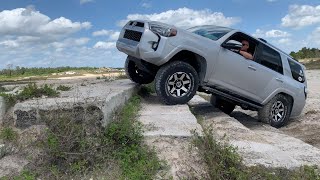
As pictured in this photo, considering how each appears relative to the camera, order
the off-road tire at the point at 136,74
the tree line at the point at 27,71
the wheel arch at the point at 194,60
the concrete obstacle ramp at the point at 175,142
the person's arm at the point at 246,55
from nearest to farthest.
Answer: the concrete obstacle ramp at the point at 175,142 < the wheel arch at the point at 194,60 < the person's arm at the point at 246,55 < the off-road tire at the point at 136,74 < the tree line at the point at 27,71

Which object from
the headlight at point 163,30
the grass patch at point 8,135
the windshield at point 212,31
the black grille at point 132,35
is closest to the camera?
the grass patch at point 8,135

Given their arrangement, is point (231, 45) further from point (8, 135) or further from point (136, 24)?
point (8, 135)

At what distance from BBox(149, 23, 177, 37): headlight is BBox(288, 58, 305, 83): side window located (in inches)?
144

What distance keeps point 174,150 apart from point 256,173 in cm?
114

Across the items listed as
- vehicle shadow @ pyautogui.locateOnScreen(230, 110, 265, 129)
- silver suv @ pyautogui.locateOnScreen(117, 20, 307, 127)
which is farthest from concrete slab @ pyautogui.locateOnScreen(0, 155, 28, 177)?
vehicle shadow @ pyautogui.locateOnScreen(230, 110, 265, 129)

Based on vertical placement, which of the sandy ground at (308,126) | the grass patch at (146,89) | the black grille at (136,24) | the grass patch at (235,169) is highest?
the black grille at (136,24)

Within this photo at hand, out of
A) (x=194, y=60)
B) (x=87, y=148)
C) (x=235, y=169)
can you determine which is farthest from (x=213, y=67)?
(x=87, y=148)

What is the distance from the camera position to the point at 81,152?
5719mm

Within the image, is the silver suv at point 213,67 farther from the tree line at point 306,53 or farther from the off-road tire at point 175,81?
the tree line at point 306,53

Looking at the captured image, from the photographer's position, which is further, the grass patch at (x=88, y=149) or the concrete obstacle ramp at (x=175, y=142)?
the concrete obstacle ramp at (x=175, y=142)

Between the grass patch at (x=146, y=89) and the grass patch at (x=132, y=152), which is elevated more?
the grass patch at (x=146, y=89)

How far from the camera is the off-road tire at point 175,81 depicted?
882 cm

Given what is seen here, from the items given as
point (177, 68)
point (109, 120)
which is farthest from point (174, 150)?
point (177, 68)

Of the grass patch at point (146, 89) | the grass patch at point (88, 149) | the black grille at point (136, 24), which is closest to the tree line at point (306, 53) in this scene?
the grass patch at point (146, 89)
